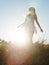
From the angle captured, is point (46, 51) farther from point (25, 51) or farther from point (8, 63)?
point (8, 63)

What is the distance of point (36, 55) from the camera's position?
11.0 meters

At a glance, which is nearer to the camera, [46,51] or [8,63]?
[8,63]

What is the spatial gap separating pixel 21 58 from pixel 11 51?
542mm

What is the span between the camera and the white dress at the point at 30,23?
12.3m

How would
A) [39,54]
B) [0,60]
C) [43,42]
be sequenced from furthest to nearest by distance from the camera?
[43,42], [39,54], [0,60]

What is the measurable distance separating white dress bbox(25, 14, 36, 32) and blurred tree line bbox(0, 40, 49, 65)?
3.76ft

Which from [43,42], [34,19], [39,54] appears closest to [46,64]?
[39,54]

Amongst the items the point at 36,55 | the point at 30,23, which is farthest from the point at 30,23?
the point at 36,55

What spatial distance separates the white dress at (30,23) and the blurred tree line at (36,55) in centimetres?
115

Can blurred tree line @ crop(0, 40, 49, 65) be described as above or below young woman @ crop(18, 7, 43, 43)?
below

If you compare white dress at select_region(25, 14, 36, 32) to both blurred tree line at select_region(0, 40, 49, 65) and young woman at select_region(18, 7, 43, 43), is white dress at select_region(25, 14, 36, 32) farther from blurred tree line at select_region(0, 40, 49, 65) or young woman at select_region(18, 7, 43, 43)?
blurred tree line at select_region(0, 40, 49, 65)

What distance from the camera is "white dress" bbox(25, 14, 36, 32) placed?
483 inches

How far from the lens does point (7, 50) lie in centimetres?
1073

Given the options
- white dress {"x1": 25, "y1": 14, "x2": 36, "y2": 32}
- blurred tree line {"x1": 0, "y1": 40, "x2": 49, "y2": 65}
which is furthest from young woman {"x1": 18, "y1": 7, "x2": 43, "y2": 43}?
blurred tree line {"x1": 0, "y1": 40, "x2": 49, "y2": 65}
